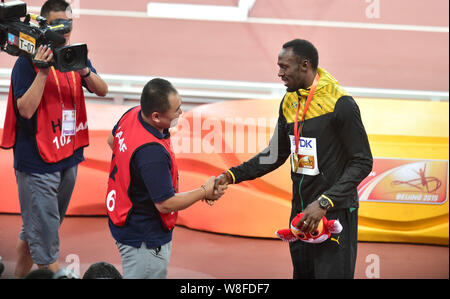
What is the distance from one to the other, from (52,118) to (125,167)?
0.81 metres

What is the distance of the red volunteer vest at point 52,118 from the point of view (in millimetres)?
2557

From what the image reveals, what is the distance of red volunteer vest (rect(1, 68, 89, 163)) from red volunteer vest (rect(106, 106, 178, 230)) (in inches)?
24.8

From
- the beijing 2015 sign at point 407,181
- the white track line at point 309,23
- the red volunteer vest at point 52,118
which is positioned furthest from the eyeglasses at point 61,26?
the white track line at point 309,23

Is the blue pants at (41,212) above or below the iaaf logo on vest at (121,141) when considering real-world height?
below

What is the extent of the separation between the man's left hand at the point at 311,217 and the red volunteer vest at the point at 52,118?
1.31m

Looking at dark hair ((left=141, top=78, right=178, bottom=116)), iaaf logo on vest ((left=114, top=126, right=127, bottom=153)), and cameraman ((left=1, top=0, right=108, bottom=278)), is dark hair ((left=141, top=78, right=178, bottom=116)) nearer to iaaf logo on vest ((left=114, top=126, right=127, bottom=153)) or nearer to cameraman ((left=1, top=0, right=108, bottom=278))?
iaaf logo on vest ((left=114, top=126, right=127, bottom=153))

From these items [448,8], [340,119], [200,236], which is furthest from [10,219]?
[448,8]

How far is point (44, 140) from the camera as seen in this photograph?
2562 mm

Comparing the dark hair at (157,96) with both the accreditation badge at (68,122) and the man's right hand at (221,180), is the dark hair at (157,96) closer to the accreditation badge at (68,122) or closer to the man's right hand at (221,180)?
the man's right hand at (221,180)

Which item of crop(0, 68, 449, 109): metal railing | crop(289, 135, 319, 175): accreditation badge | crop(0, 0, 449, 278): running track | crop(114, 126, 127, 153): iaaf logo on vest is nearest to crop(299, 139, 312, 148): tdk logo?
crop(289, 135, 319, 175): accreditation badge

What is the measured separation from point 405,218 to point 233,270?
1.63 metres

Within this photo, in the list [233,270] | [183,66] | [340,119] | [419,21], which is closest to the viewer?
[340,119]

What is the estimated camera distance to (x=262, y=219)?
428 cm

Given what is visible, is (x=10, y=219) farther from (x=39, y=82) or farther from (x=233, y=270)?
(x=39, y=82)
